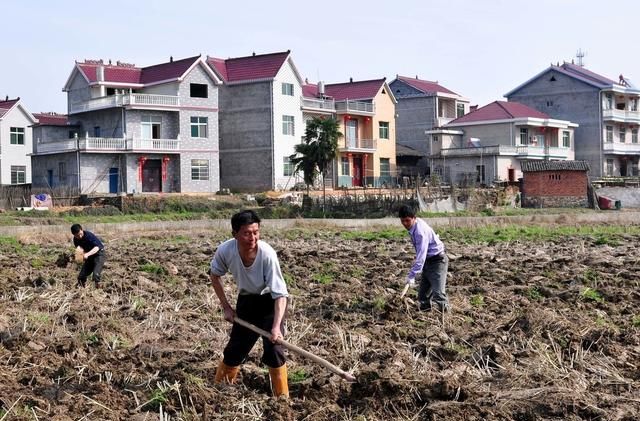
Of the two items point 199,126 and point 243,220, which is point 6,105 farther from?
point 243,220

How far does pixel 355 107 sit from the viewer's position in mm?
49719

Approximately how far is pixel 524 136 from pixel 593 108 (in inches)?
Answer: 265

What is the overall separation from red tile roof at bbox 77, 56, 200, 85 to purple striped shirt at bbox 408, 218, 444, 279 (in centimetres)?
3313

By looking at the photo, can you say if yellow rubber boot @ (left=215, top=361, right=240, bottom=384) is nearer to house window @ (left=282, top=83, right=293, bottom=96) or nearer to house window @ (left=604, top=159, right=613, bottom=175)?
house window @ (left=282, top=83, right=293, bottom=96)

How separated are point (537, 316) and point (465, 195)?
98.7 feet

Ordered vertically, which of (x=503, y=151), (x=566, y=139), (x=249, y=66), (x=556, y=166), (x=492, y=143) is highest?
(x=249, y=66)

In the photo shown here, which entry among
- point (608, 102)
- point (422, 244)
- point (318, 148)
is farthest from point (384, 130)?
point (422, 244)

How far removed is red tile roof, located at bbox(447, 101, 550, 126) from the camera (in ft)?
173

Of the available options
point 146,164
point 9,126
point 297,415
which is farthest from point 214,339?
point 9,126

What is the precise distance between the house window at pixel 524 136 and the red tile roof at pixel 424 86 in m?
5.92

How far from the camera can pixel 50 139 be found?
45000mm

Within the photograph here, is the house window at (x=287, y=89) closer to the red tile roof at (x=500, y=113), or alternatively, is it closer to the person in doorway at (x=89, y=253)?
the red tile roof at (x=500, y=113)

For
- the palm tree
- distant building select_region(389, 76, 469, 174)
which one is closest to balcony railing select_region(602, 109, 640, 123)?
distant building select_region(389, 76, 469, 174)

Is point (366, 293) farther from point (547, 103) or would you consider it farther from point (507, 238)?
point (547, 103)
